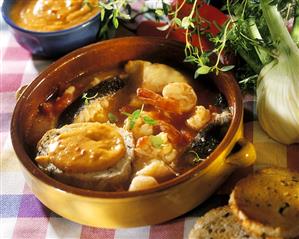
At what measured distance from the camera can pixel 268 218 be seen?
4.60 ft

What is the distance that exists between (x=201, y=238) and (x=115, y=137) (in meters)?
0.37

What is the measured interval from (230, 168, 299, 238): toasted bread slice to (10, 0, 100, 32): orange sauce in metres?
Answer: 0.97

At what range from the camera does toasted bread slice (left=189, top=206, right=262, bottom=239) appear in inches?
57.6

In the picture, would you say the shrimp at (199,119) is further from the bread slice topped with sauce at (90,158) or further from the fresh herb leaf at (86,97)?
the fresh herb leaf at (86,97)

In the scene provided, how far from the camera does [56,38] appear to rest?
207cm

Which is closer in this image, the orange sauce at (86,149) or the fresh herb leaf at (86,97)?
the orange sauce at (86,149)

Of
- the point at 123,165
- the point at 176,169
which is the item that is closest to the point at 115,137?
the point at 123,165

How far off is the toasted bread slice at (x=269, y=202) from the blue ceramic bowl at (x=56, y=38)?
90 centimetres

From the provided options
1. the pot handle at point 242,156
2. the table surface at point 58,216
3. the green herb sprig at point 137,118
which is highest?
the pot handle at point 242,156

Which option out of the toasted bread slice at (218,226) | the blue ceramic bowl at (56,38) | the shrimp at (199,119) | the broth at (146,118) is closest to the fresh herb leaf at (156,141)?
the broth at (146,118)

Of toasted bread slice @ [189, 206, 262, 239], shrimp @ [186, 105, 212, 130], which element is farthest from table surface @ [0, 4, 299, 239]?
shrimp @ [186, 105, 212, 130]

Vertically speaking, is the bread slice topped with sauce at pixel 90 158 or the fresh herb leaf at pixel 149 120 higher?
the fresh herb leaf at pixel 149 120

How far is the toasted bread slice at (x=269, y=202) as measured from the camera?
138 cm

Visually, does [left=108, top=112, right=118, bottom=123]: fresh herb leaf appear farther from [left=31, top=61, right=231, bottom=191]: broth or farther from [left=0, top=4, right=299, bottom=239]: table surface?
[left=0, top=4, right=299, bottom=239]: table surface
